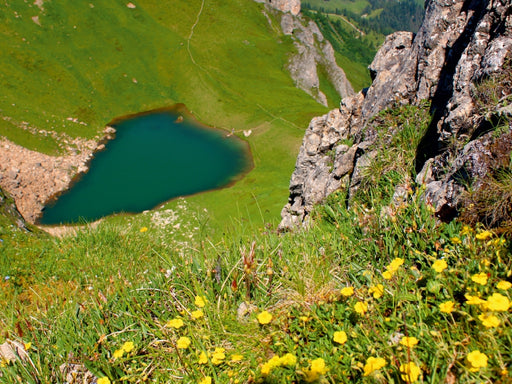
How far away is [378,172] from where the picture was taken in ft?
25.6

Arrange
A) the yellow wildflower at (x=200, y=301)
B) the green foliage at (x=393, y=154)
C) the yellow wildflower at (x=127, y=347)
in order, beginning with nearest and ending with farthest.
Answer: the yellow wildflower at (x=127, y=347) → the yellow wildflower at (x=200, y=301) → the green foliage at (x=393, y=154)

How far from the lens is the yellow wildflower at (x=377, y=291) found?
361 centimetres

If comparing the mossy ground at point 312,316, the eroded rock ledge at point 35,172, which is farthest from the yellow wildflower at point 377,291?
the eroded rock ledge at point 35,172

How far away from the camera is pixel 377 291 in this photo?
3688 mm

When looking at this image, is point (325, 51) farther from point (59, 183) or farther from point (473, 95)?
point (473, 95)

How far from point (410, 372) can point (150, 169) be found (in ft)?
200

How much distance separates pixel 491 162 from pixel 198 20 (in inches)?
4646

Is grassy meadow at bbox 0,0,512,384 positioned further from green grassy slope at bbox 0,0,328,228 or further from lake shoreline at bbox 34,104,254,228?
green grassy slope at bbox 0,0,328,228

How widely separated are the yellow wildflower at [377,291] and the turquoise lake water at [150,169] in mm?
48951

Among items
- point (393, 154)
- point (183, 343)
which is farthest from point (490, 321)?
point (393, 154)

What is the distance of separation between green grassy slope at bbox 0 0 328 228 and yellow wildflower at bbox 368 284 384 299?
4613 centimetres

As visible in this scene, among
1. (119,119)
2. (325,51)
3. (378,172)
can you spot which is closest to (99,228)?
(378,172)

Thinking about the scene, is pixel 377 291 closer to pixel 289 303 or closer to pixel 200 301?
pixel 289 303

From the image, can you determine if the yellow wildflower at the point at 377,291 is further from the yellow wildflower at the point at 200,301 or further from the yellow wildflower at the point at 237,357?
the yellow wildflower at the point at 200,301
